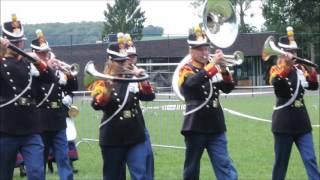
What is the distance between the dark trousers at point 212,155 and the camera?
8.55 metres

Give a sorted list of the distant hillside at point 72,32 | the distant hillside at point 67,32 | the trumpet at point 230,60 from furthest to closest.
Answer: the distant hillside at point 67,32 < the distant hillside at point 72,32 < the trumpet at point 230,60

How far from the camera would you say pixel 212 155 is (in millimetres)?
8680

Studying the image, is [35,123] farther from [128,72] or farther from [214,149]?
[214,149]

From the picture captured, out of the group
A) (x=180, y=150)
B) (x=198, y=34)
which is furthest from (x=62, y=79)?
(x=180, y=150)

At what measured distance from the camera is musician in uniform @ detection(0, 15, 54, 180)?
309 inches

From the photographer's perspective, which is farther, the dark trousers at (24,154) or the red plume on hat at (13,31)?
the red plume on hat at (13,31)

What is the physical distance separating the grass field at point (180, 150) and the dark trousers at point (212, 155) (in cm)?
262

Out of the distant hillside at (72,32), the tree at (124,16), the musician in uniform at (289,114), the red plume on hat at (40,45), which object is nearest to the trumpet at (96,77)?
the red plume on hat at (40,45)

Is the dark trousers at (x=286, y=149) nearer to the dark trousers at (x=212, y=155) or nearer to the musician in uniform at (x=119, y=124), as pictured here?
the dark trousers at (x=212, y=155)

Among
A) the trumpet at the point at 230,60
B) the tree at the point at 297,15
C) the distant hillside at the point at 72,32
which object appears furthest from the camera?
the tree at the point at 297,15

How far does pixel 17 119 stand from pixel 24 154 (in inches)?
16.2

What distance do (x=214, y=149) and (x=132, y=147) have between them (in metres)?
1.15

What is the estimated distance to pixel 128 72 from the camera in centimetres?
815

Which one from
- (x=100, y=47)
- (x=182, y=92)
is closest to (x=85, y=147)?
(x=182, y=92)
